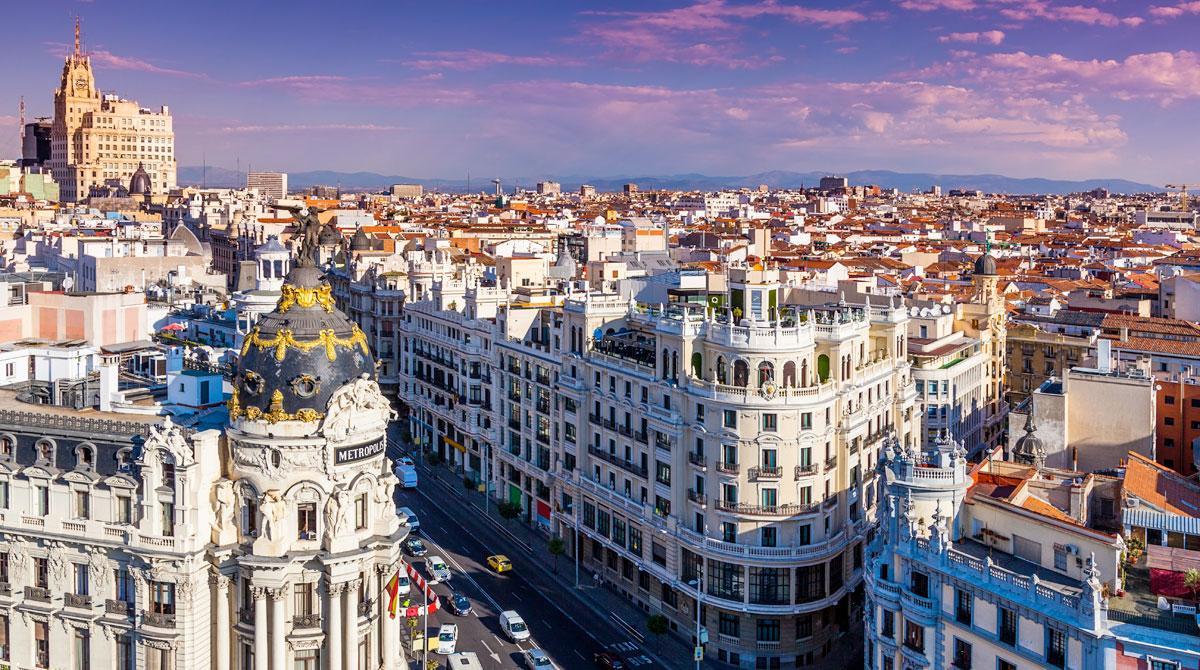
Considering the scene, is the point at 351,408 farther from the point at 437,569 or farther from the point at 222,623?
the point at 437,569

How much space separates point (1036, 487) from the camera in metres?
66.7

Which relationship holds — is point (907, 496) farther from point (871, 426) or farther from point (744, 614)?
point (871, 426)

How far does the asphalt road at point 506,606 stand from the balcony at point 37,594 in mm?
26841

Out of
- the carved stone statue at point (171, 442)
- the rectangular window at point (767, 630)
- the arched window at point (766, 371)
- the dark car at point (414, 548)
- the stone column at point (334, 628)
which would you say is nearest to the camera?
the carved stone statue at point (171, 442)

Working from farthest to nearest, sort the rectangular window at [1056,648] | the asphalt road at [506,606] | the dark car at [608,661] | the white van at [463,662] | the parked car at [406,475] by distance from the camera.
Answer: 1. the parked car at [406,475]
2. the asphalt road at [506,606]
3. the dark car at [608,661]
4. the white van at [463,662]
5. the rectangular window at [1056,648]

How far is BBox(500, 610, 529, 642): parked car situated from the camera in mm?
82125

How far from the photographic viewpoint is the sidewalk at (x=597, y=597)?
82250 millimetres

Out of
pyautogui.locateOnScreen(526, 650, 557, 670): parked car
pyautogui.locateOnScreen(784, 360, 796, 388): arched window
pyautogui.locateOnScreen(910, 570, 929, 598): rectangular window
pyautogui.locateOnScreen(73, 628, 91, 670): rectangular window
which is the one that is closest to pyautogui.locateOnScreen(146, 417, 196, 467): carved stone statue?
pyautogui.locateOnScreen(73, 628, 91, 670): rectangular window

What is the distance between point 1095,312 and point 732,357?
76.6 meters

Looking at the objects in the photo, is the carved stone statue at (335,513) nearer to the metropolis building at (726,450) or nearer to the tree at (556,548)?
the metropolis building at (726,450)

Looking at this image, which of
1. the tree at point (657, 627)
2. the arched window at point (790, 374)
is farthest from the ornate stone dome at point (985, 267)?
the tree at point (657, 627)

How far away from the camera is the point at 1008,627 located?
55.8m

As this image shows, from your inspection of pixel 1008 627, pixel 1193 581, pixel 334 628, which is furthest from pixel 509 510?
pixel 1193 581

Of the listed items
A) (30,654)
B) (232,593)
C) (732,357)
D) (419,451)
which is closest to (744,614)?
(732,357)
